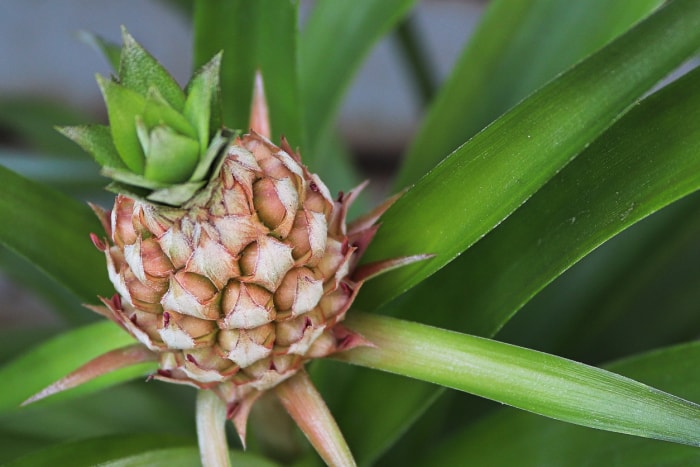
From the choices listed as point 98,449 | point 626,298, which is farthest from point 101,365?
point 626,298

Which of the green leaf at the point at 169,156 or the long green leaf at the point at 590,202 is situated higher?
the green leaf at the point at 169,156

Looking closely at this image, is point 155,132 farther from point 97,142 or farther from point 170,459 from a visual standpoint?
point 170,459

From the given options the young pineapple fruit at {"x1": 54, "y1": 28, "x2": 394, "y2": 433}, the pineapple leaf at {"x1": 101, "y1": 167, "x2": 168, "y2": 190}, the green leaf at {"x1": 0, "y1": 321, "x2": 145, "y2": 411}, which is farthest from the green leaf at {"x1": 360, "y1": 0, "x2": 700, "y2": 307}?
the green leaf at {"x1": 0, "y1": 321, "x2": 145, "y2": 411}

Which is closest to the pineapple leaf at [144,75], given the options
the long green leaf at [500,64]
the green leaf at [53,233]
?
the green leaf at [53,233]

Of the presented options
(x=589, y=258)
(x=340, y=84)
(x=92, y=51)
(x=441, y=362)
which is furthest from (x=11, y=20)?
(x=441, y=362)

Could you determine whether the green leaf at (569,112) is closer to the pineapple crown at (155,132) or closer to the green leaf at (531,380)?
the green leaf at (531,380)

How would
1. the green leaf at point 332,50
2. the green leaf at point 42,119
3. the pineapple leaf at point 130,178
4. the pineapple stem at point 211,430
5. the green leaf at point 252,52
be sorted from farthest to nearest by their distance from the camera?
the green leaf at point 42,119
the green leaf at point 332,50
the green leaf at point 252,52
the pineapple stem at point 211,430
the pineapple leaf at point 130,178
